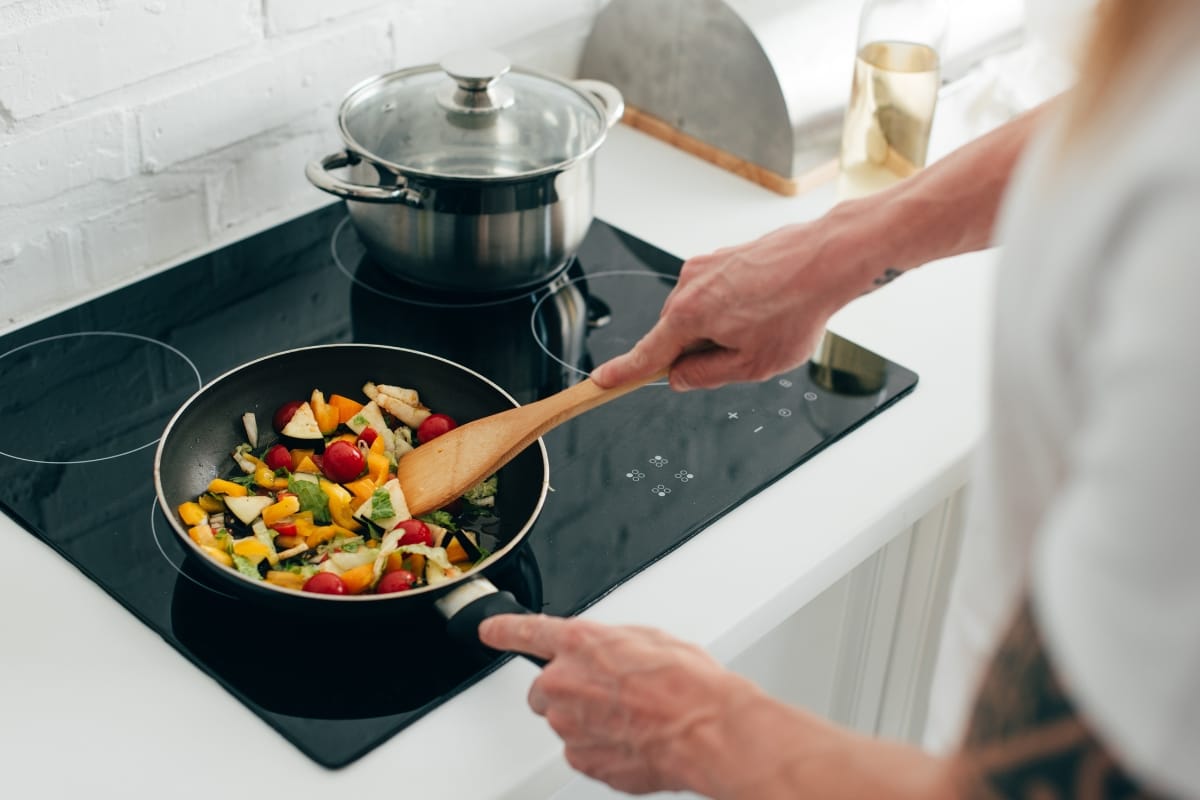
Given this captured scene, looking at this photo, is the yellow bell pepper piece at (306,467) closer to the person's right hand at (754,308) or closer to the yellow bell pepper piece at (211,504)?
the yellow bell pepper piece at (211,504)

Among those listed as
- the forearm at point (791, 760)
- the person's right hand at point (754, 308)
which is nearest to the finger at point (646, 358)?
the person's right hand at point (754, 308)

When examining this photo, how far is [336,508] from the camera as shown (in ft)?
3.04

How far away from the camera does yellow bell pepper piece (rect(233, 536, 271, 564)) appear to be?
87 cm

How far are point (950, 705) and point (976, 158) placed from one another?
0.41m

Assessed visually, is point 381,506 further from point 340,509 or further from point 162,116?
point 162,116

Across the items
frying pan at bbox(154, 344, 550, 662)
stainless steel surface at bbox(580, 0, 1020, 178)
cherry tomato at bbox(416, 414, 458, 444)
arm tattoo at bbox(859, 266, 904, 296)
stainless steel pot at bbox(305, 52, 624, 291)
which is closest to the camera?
frying pan at bbox(154, 344, 550, 662)

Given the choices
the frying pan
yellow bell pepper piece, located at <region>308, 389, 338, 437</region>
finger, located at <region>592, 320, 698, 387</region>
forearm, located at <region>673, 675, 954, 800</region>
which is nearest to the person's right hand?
finger, located at <region>592, 320, 698, 387</region>

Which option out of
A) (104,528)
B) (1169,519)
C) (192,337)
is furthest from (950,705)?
(192,337)

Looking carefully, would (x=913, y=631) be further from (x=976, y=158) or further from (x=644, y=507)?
(x=976, y=158)

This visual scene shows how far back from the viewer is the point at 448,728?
798 mm

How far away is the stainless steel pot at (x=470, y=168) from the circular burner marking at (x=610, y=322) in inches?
1.6

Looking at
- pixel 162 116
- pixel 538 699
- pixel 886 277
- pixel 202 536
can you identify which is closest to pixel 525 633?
pixel 538 699

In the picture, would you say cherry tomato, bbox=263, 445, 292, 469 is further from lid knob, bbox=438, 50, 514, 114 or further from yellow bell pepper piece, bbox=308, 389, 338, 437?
lid knob, bbox=438, 50, 514, 114

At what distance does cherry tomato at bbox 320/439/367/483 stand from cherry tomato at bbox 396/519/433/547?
76 mm
